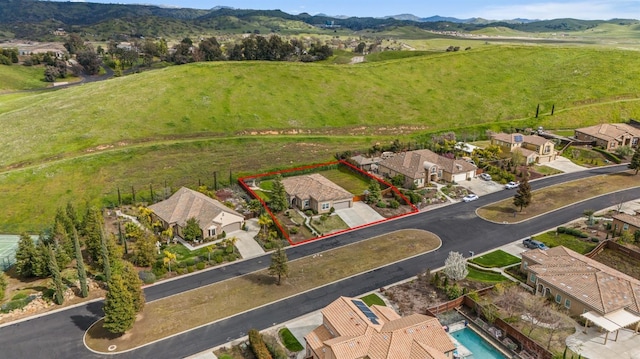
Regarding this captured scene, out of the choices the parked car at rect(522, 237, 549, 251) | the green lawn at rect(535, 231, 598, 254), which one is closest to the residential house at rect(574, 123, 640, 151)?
the green lawn at rect(535, 231, 598, 254)

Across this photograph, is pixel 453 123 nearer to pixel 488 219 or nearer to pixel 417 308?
pixel 488 219

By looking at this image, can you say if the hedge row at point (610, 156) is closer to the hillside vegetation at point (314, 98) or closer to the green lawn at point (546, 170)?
the green lawn at point (546, 170)

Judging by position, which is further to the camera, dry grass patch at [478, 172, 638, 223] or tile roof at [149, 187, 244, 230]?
dry grass patch at [478, 172, 638, 223]

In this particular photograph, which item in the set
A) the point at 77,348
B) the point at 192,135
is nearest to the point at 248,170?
the point at 192,135

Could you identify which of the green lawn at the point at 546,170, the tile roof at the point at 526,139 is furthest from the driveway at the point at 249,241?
the tile roof at the point at 526,139

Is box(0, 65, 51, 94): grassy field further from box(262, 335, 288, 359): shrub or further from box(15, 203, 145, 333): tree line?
box(262, 335, 288, 359): shrub

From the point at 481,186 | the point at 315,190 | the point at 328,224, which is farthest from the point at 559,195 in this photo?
the point at 315,190
